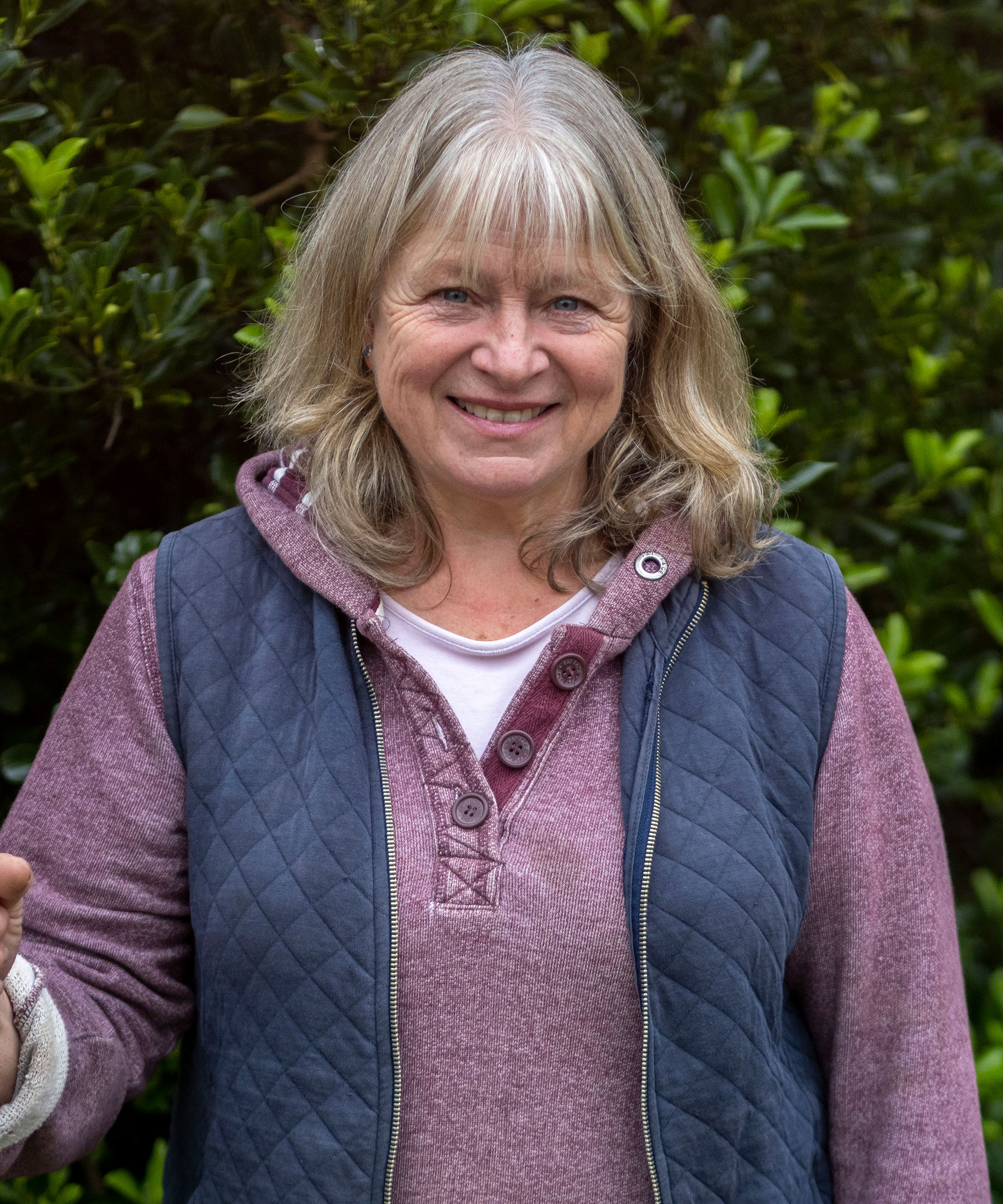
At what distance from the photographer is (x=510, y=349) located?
160 centimetres

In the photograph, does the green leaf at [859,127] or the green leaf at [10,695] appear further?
the green leaf at [859,127]

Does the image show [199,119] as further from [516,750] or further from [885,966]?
[885,966]

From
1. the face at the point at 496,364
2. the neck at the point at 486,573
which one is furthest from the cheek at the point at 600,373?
the neck at the point at 486,573

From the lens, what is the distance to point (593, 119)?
5.49ft

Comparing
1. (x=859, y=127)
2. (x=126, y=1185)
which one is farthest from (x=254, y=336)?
(x=126, y=1185)

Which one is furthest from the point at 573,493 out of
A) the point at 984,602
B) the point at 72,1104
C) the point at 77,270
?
the point at 984,602

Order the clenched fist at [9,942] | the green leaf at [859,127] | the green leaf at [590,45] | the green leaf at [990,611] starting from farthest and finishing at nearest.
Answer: the green leaf at [990,611] → the green leaf at [859,127] → the green leaf at [590,45] → the clenched fist at [9,942]

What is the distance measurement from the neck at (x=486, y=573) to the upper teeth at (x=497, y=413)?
15cm

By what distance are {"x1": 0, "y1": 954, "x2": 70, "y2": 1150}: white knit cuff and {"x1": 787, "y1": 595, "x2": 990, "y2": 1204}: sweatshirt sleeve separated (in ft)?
3.22

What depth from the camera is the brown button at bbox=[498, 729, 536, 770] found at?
64.2 inches

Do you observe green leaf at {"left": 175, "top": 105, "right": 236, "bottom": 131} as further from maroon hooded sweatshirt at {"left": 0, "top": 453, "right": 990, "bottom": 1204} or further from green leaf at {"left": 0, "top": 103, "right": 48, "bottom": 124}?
maroon hooded sweatshirt at {"left": 0, "top": 453, "right": 990, "bottom": 1204}

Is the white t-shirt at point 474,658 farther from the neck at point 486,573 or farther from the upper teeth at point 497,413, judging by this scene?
the upper teeth at point 497,413

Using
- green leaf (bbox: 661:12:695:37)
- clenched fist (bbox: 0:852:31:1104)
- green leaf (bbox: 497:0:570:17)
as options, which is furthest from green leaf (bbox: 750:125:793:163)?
clenched fist (bbox: 0:852:31:1104)

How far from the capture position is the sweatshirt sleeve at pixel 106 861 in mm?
1615
